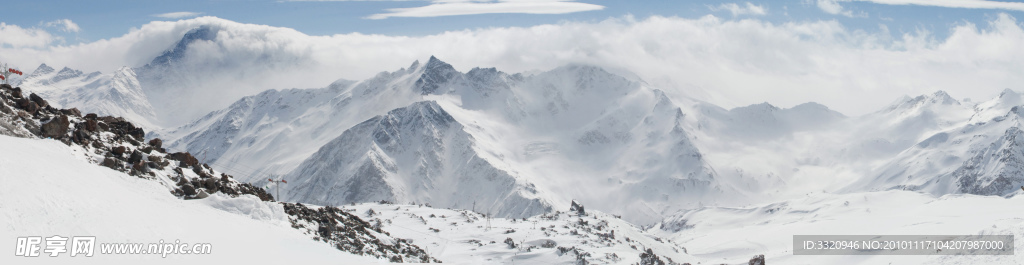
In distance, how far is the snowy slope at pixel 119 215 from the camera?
25.6m

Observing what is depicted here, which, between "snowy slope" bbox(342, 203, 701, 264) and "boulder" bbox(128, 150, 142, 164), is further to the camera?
"snowy slope" bbox(342, 203, 701, 264)

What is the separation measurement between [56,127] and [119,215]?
11856 mm

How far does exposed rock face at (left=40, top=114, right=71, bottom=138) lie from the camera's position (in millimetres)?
36281

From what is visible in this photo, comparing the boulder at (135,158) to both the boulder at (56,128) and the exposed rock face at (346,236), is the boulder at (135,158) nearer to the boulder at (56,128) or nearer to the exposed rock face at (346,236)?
the boulder at (56,128)

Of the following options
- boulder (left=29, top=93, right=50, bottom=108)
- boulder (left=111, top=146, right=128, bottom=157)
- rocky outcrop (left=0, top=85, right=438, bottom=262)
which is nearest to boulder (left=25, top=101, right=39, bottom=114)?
rocky outcrop (left=0, top=85, right=438, bottom=262)

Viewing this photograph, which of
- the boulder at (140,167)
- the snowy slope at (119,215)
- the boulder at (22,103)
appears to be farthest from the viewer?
the boulder at (22,103)

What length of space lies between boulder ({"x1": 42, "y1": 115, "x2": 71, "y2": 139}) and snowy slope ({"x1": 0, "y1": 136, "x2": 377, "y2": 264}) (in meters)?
0.90

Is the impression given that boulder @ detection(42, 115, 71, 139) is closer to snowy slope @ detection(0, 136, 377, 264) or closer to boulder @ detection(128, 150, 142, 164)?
snowy slope @ detection(0, 136, 377, 264)

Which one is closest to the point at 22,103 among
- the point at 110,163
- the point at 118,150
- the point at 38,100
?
the point at 38,100

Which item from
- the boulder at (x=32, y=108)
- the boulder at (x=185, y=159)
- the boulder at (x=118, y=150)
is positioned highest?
the boulder at (x=32, y=108)

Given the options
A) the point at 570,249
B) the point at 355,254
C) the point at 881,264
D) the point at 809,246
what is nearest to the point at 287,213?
the point at 355,254

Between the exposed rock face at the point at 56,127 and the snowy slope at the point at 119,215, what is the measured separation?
90 cm

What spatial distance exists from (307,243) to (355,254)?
4.31 metres

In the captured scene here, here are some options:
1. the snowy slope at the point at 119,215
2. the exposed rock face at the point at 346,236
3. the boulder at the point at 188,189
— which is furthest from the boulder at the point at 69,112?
the exposed rock face at the point at 346,236
